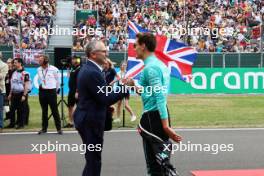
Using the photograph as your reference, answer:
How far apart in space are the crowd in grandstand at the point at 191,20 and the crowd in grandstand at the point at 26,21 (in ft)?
5.38

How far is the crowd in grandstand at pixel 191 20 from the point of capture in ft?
91.2

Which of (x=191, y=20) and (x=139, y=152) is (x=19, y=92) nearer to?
(x=139, y=152)

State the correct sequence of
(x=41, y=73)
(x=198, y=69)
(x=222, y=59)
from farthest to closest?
(x=222, y=59) < (x=198, y=69) < (x=41, y=73)

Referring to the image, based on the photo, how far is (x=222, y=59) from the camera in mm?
25188

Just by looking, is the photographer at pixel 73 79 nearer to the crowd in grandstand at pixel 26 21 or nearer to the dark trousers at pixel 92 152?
the dark trousers at pixel 92 152

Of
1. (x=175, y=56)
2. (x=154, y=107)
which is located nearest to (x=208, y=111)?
(x=175, y=56)

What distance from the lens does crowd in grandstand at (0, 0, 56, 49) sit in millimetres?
26625

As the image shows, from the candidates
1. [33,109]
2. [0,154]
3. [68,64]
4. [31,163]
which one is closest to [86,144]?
[31,163]

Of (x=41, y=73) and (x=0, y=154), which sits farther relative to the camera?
(x=41, y=73)

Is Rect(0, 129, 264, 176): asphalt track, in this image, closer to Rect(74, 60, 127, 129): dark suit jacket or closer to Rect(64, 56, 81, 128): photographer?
Rect(64, 56, 81, 128): photographer

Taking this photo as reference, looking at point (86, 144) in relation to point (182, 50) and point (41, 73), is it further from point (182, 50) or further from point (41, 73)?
point (182, 50)

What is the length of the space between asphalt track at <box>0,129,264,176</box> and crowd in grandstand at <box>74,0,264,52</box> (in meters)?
13.5

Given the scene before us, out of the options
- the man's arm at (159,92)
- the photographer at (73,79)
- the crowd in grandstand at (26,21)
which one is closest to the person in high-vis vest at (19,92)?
the photographer at (73,79)

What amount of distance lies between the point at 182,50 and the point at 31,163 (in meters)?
6.81
